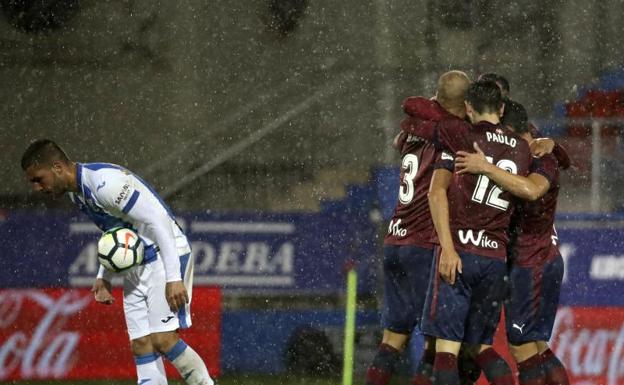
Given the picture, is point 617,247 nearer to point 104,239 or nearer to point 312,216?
point 312,216

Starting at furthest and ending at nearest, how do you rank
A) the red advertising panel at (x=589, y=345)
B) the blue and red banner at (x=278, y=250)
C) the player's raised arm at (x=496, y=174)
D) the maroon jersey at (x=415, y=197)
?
the blue and red banner at (x=278, y=250) < the red advertising panel at (x=589, y=345) < the maroon jersey at (x=415, y=197) < the player's raised arm at (x=496, y=174)

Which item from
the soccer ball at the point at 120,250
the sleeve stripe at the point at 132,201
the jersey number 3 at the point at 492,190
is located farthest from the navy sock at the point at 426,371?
the sleeve stripe at the point at 132,201

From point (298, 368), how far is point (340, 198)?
166cm

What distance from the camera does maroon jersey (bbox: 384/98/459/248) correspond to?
5.64m

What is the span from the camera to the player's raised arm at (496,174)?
5.03m

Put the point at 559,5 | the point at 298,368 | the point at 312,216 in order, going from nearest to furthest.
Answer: the point at 298,368 < the point at 312,216 < the point at 559,5

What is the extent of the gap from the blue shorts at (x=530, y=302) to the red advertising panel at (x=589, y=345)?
180 centimetres

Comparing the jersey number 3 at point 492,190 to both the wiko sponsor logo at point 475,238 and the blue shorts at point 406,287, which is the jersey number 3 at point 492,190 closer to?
the wiko sponsor logo at point 475,238

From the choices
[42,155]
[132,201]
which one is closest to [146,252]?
[132,201]

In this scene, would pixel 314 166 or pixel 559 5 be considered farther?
pixel 559 5

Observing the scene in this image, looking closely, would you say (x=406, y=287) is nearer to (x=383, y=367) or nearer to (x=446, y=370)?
(x=383, y=367)

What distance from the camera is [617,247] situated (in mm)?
7566

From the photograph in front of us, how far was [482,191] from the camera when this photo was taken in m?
5.12

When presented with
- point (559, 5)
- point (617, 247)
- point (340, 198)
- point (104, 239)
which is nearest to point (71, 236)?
point (340, 198)
